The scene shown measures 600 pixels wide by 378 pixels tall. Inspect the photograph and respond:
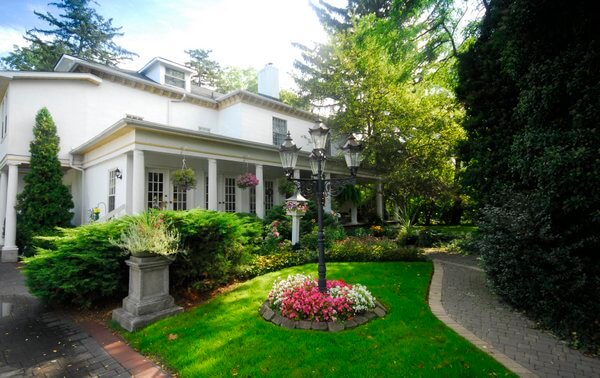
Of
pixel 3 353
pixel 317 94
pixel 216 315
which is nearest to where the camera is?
pixel 3 353

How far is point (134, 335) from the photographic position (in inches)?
170

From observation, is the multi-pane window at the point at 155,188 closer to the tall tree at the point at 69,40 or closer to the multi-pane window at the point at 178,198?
the multi-pane window at the point at 178,198

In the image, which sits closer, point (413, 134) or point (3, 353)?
point (3, 353)

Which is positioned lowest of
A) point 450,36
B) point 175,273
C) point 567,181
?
point 175,273

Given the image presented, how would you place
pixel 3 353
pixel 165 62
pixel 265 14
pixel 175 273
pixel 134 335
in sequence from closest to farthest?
pixel 3 353 < pixel 134 335 < pixel 175 273 < pixel 265 14 < pixel 165 62

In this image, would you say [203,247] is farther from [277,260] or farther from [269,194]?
[269,194]

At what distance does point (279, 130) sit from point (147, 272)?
11731mm

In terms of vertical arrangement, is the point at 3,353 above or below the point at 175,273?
below

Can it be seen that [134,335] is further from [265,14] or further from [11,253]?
[11,253]

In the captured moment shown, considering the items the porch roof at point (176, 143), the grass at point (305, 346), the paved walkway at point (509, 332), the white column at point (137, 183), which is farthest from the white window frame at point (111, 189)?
the paved walkway at point (509, 332)

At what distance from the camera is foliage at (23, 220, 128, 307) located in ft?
16.1

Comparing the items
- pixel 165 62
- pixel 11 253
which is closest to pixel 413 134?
pixel 165 62

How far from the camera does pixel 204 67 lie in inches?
1287

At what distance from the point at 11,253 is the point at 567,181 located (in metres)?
15.4
